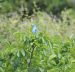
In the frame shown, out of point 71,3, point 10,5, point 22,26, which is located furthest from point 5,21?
point 71,3

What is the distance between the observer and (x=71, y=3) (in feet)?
36.0

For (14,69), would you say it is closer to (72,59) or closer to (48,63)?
(48,63)

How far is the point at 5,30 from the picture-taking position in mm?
5855

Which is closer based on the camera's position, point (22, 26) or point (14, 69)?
point (14, 69)

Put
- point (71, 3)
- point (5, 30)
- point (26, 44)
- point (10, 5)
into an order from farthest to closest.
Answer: point (71, 3) < point (10, 5) < point (5, 30) < point (26, 44)

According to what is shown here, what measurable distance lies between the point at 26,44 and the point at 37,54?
173 mm

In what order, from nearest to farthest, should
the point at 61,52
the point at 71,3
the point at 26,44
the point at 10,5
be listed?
the point at 26,44, the point at 61,52, the point at 10,5, the point at 71,3

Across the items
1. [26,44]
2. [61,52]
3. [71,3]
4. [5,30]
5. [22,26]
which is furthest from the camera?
[71,3]

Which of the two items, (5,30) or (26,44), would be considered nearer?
(26,44)

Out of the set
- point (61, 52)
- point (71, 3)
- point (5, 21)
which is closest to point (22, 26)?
point (5, 21)

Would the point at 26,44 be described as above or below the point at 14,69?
above

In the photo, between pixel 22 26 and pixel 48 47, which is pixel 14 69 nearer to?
pixel 48 47

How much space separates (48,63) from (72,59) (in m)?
0.26

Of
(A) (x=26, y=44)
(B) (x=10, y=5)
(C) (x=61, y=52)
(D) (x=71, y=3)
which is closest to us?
(A) (x=26, y=44)
